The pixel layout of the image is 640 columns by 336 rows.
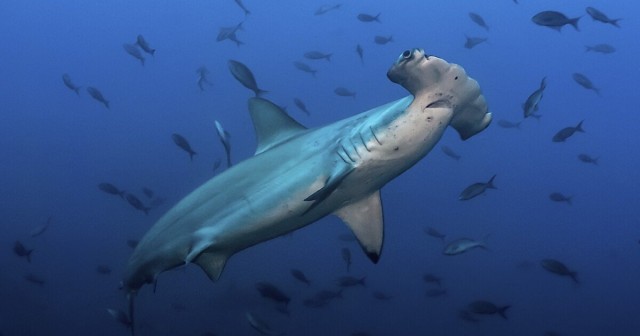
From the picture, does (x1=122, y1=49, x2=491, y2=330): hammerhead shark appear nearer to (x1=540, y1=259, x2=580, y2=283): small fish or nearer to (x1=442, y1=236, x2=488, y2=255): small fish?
(x1=442, y1=236, x2=488, y2=255): small fish

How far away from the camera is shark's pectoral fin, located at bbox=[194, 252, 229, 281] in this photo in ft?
11.0

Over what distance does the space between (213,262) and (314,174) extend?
1.08 m

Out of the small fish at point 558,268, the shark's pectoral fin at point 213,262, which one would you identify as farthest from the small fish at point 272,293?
the small fish at point 558,268

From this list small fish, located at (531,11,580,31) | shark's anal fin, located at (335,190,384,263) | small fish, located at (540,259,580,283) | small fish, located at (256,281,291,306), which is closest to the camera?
shark's anal fin, located at (335,190,384,263)

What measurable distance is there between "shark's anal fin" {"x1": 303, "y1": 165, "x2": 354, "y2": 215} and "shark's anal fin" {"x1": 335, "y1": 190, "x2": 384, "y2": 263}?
620mm

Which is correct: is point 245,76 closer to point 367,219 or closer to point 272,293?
point 272,293

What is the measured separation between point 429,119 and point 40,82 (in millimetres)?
44168

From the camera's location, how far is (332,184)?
2.48 metres

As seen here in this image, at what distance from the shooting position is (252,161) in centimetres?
320

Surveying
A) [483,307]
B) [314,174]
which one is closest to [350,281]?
[483,307]

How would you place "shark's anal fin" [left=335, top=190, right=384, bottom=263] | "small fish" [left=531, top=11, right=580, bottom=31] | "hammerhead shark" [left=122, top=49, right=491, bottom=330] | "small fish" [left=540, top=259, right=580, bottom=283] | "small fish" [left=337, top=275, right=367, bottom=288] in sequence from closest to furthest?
"hammerhead shark" [left=122, top=49, right=491, bottom=330]
"shark's anal fin" [left=335, top=190, right=384, bottom=263]
"small fish" [left=531, top=11, right=580, bottom=31]
"small fish" [left=540, top=259, right=580, bottom=283]
"small fish" [left=337, top=275, right=367, bottom=288]

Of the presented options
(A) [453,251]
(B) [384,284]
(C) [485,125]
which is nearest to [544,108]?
(B) [384,284]

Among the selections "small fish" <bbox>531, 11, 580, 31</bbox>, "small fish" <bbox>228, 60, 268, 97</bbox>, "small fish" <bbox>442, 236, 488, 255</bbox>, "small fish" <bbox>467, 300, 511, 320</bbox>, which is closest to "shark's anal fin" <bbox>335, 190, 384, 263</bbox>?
"small fish" <bbox>228, 60, 268, 97</bbox>

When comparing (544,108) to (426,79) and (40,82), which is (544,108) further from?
(426,79)
